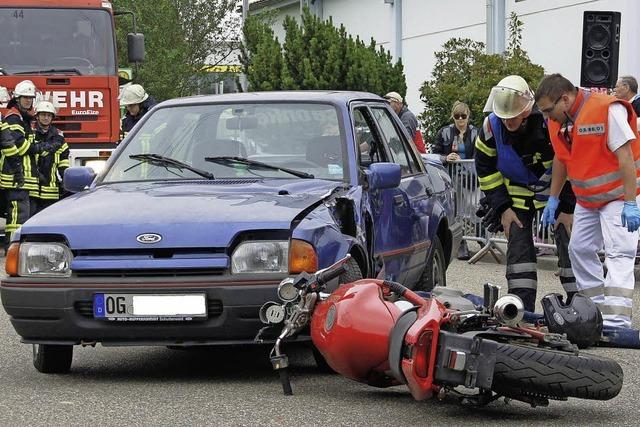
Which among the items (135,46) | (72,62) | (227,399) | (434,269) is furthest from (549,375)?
(135,46)

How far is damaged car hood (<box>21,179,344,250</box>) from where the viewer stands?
7289mm

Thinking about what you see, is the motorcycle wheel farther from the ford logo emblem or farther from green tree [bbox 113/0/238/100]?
green tree [bbox 113/0/238/100]

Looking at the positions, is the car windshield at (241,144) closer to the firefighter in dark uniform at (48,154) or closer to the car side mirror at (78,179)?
the car side mirror at (78,179)

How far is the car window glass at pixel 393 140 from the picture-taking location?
31.3ft

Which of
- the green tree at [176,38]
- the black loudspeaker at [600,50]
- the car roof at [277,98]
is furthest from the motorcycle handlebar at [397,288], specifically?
the green tree at [176,38]

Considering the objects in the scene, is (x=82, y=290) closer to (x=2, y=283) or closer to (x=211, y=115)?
(x=2, y=283)

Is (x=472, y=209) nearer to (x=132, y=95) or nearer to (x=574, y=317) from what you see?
(x=132, y=95)

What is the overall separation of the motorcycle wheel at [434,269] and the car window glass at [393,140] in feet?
1.75

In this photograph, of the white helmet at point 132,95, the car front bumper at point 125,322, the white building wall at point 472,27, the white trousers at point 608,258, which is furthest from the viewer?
→ the white building wall at point 472,27

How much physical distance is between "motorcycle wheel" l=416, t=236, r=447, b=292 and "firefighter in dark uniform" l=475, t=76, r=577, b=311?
1.61 feet

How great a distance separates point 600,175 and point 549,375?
298 cm

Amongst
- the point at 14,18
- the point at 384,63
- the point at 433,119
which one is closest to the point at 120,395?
the point at 14,18

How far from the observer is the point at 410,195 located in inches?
365

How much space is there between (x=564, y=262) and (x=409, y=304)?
347cm
